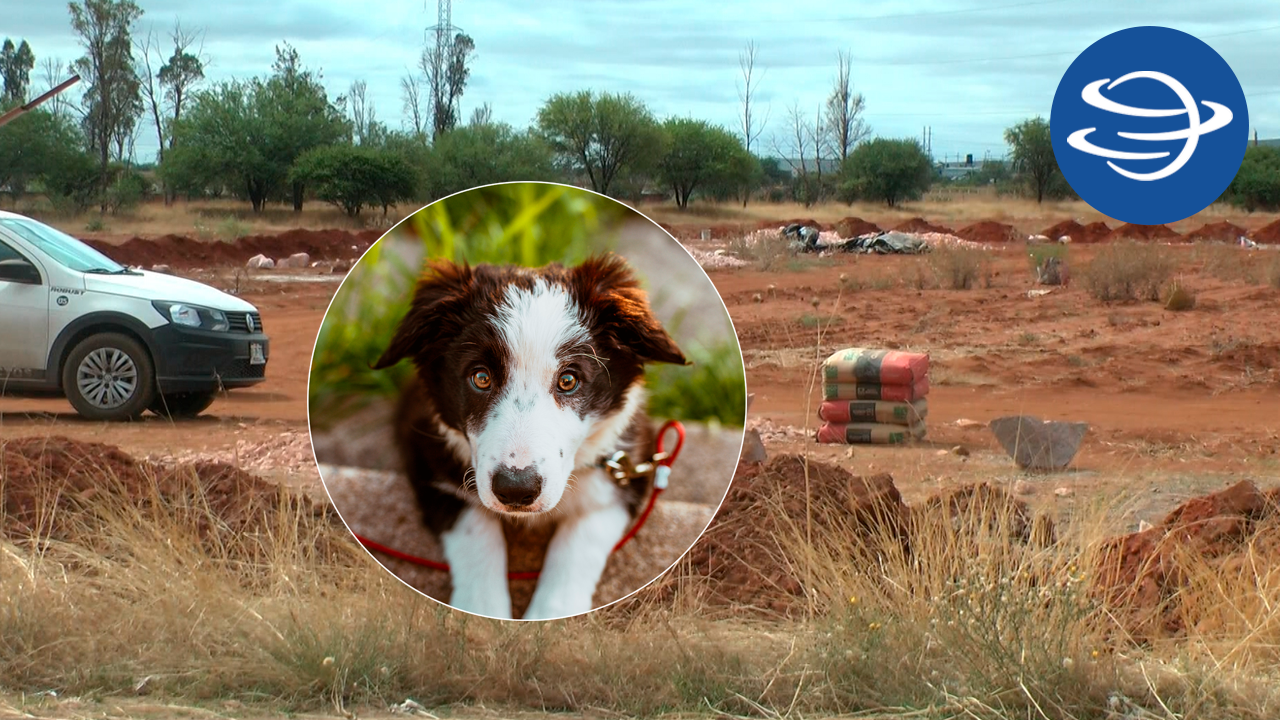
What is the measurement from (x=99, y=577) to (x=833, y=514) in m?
3.23

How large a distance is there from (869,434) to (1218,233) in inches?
1585

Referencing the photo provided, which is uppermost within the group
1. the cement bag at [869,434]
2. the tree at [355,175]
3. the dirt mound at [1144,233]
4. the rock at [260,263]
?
the tree at [355,175]

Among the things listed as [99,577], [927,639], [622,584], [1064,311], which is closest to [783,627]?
[927,639]

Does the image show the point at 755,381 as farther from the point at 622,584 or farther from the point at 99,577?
the point at 622,584

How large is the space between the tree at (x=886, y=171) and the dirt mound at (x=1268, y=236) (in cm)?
2646

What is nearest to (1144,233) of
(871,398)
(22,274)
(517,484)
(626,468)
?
(871,398)

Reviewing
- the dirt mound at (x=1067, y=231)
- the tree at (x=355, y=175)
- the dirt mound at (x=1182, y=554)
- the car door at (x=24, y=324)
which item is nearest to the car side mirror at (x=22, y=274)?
the car door at (x=24, y=324)

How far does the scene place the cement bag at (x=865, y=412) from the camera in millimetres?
12016

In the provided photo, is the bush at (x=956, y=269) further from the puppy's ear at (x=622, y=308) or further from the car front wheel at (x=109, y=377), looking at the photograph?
the puppy's ear at (x=622, y=308)

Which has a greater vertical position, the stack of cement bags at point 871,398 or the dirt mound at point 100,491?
the dirt mound at point 100,491

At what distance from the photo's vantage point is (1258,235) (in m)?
44.8

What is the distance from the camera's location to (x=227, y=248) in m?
36.0

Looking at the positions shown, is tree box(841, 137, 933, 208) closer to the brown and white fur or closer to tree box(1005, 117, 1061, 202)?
tree box(1005, 117, 1061, 202)

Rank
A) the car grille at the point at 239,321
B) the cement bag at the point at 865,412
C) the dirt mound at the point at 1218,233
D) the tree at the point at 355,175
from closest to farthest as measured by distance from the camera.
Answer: the cement bag at the point at 865,412 < the car grille at the point at 239,321 < the dirt mound at the point at 1218,233 < the tree at the point at 355,175
